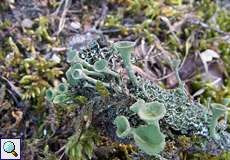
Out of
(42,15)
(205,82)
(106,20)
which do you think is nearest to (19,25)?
(42,15)

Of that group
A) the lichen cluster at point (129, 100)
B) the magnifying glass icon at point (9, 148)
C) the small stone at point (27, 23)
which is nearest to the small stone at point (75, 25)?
the small stone at point (27, 23)

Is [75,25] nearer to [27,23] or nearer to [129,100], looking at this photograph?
[27,23]

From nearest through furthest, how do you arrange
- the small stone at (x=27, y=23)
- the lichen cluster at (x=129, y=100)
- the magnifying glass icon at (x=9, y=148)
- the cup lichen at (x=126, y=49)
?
the cup lichen at (x=126, y=49)
the lichen cluster at (x=129, y=100)
the magnifying glass icon at (x=9, y=148)
the small stone at (x=27, y=23)

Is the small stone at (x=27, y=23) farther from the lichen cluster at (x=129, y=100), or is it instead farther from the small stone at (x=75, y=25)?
the lichen cluster at (x=129, y=100)

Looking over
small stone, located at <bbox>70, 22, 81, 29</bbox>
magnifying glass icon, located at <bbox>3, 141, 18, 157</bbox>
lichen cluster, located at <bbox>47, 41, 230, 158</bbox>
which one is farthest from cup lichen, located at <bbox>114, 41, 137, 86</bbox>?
small stone, located at <bbox>70, 22, 81, 29</bbox>

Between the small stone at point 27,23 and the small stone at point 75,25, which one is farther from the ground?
the small stone at point 27,23

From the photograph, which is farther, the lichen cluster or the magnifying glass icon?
the magnifying glass icon

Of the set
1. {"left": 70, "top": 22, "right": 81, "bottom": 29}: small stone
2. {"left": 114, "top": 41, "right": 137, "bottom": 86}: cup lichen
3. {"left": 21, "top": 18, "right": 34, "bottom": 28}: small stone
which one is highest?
{"left": 114, "top": 41, "right": 137, "bottom": 86}: cup lichen

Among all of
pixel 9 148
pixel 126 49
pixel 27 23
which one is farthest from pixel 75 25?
→ pixel 126 49

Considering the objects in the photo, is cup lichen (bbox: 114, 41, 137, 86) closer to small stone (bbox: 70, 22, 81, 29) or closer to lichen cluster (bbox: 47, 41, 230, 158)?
lichen cluster (bbox: 47, 41, 230, 158)

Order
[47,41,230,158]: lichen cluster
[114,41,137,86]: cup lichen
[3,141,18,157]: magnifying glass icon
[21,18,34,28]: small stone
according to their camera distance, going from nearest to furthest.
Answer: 1. [114,41,137,86]: cup lichen
2. [47,41,230,158]: lichen cluster
3. [3,141,18,157]: magnifying glass icon
4. [21,18,34,28]: small stone
